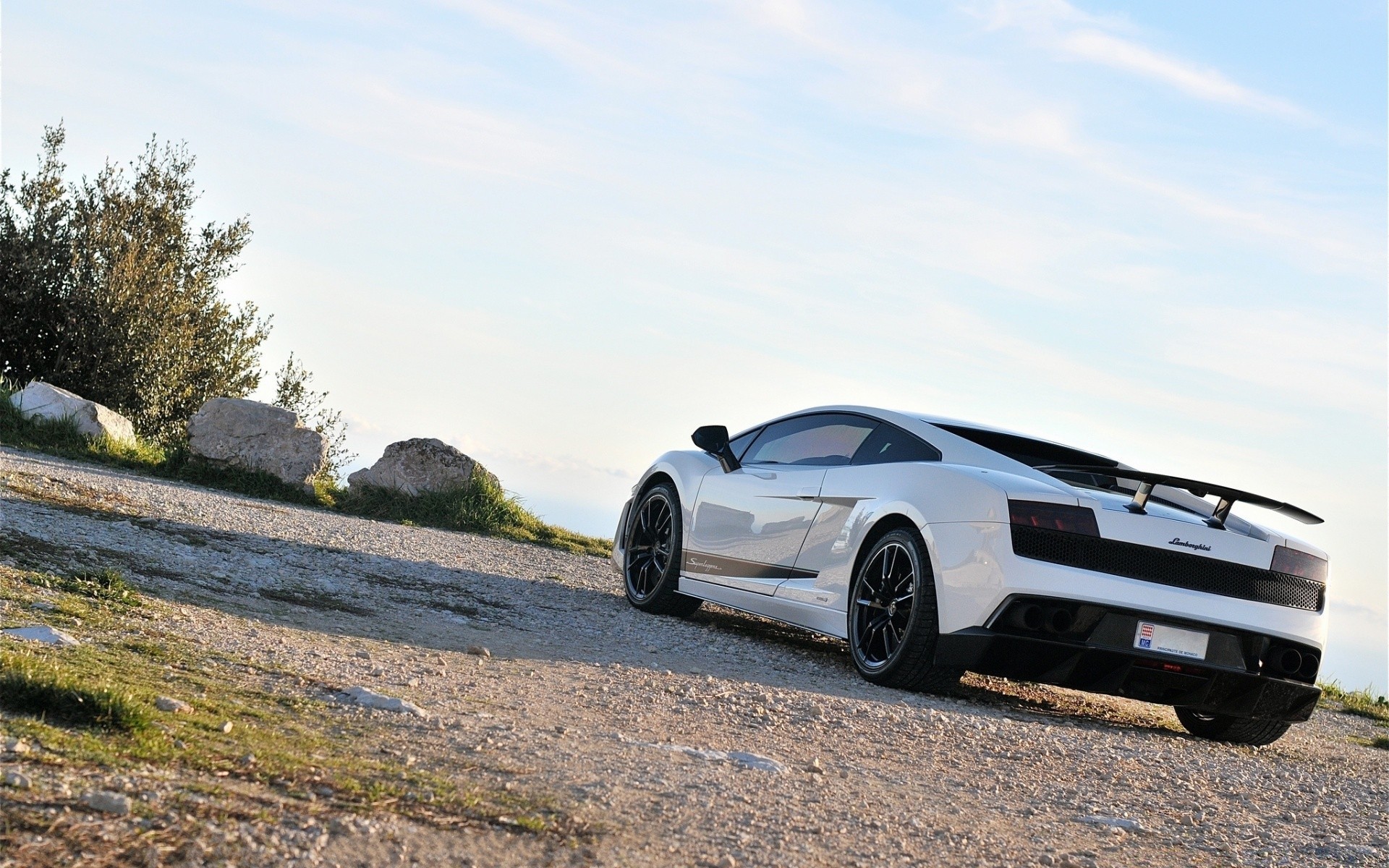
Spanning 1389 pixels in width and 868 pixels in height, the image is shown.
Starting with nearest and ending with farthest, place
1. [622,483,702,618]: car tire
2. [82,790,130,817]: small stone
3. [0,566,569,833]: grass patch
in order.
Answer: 1. [82,790,130,817]: small stone
2. [0,566,569,833]: grass patch
3. [622,483,702,618]: car tire

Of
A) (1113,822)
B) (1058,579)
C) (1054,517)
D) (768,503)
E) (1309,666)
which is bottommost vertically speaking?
(1113,822)

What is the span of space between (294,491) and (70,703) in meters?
10.6

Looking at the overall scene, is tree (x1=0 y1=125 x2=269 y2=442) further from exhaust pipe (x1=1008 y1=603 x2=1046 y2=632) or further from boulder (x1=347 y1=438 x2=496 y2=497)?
exhaust pipe (x1=1008 y1=603 x2=1046 y2=632)

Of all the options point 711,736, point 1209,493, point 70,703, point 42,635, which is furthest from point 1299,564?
point 42,635

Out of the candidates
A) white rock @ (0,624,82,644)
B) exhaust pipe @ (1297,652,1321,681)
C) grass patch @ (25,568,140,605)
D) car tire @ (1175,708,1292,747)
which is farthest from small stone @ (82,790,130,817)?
exhaust pipe @ (1297,652,1321,681)

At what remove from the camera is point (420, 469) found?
1415cm

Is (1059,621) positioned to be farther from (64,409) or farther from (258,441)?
(64,409)

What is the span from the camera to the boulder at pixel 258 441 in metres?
13.9

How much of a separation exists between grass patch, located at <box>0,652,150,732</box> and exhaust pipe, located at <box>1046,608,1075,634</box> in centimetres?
365

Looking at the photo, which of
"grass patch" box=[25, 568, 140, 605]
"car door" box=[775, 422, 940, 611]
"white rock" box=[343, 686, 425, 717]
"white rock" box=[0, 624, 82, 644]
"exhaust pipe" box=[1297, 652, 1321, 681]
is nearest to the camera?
"white rock" box=[343, 686, 425, 717]

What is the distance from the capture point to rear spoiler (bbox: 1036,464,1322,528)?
561cm

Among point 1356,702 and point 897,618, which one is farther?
point 1356,702

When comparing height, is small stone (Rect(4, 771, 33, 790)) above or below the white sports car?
below

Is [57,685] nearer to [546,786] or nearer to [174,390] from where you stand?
[546,786]
